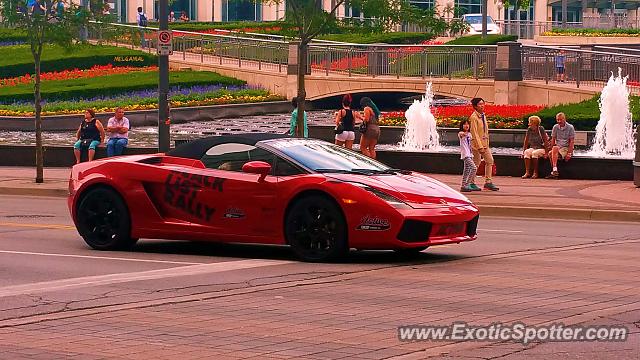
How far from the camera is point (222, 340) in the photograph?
10023 mm

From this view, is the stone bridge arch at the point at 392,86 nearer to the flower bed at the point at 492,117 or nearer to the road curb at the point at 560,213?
the flower bed at the point at 492,117

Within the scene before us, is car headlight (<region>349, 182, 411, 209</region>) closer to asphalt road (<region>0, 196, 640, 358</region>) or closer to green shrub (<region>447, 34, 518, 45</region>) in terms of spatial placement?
asphalt road (<region>0, 196, 640, 358</region>)

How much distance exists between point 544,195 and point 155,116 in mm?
25978

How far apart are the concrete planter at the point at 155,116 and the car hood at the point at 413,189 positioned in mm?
31722

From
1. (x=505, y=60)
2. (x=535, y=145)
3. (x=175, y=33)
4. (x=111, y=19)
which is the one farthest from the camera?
(x=175, y=33)

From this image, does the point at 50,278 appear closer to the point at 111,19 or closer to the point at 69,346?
the point at 69,346

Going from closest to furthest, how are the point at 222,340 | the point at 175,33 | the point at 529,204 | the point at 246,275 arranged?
the point at 222,340 < the point at 246,275 < the point at 529,204 < the point at 175,33

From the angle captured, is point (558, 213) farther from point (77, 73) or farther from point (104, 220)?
point (77, 73)

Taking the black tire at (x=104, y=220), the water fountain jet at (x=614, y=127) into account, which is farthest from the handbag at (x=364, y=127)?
the black tire at (x=104, y=220)

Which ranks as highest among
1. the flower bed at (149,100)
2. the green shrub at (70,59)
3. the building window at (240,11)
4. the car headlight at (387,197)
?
the building window at (240,11)

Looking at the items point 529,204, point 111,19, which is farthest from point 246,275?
point 111,19

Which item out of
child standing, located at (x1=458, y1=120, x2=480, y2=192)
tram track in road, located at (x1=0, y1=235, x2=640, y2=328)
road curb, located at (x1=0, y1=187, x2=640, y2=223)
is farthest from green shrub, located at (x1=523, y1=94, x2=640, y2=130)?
tram track in road, located at (x1=0, y1=235, x2=640, y2=328)

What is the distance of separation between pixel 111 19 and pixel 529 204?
1251 cm

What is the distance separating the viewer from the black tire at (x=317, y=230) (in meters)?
14.5
